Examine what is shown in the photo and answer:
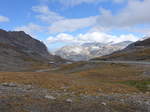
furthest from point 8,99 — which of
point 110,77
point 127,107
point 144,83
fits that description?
point 110,77

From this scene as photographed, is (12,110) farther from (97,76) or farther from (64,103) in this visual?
(97,76)

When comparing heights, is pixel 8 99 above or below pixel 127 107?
above

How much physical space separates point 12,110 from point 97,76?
29.1 meters

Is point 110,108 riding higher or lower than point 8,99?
lower

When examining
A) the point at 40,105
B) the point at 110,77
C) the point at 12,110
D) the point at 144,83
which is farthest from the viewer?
the point at 110,77

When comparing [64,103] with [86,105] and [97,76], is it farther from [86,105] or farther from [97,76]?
[97,76]

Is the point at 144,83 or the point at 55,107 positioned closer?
the point at 55,107

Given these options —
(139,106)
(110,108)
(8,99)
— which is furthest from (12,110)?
(139,106)

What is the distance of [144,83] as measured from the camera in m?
31.3

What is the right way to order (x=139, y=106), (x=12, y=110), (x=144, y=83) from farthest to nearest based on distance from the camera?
(x=144, y=83) < (x=139, y=106) < (x=12, y=110)

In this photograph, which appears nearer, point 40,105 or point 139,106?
point 40,105

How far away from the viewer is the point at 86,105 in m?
14.1

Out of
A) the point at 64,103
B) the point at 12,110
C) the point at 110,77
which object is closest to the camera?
the point at 12,110

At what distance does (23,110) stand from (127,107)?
7.43 meters
